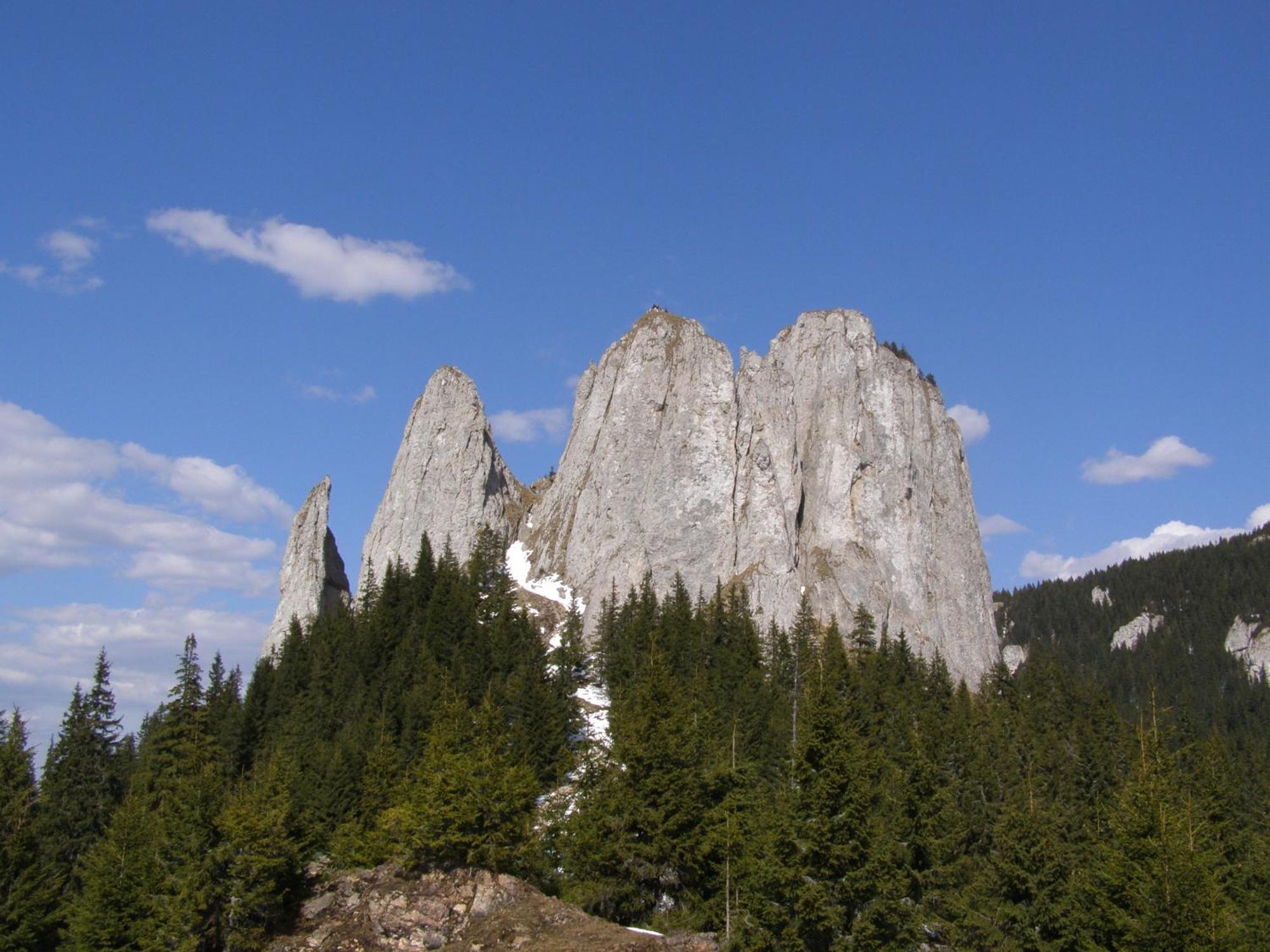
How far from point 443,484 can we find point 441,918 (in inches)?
4032

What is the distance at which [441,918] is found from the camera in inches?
1454

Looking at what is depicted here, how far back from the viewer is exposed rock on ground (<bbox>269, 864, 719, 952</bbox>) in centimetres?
3400

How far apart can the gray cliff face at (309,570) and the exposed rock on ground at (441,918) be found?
92708 millimetres

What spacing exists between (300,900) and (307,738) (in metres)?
28.8

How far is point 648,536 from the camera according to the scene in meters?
119

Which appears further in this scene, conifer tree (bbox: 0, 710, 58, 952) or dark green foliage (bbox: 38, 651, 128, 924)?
dark green foliage (bbox: 38, 651, 128, 924)

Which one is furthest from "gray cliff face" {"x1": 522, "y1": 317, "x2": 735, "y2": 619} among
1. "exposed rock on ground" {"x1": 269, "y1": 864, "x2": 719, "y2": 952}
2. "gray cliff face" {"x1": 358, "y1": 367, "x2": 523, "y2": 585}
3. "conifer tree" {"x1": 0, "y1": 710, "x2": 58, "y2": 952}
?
"exposed rock on ground" {"x1": 269, "y1": 864, "x2": 719, "y2": 952}

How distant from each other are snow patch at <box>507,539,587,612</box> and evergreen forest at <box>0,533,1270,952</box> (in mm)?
39407

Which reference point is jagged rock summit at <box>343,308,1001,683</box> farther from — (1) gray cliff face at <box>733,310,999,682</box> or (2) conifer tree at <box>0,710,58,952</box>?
(2) conifer tree at <box>0,710,58,952</box>

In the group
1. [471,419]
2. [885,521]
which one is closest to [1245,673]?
[885,521]

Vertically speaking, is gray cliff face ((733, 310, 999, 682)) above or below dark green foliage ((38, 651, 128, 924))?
above

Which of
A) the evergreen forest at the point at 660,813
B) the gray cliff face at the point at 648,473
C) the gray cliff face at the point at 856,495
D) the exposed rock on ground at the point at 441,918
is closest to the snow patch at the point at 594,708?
the evergreen forest at the point at 660,813

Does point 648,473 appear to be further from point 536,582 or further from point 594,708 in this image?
point 594,708

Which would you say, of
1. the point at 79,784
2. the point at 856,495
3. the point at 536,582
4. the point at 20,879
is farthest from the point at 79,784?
the point at 856,495
